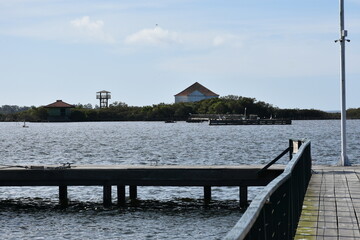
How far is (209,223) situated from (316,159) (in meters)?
30.5

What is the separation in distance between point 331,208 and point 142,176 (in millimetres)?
12947

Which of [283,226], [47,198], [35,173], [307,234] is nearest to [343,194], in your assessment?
[307,234]

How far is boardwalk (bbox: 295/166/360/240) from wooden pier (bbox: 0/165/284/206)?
452cm

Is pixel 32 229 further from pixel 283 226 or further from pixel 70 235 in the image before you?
pixel 283 226

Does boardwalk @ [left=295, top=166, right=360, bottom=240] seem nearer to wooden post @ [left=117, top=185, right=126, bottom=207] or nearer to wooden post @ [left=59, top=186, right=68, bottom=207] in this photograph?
wooden post @ [left=117, top=185, right=126, bottom=207]

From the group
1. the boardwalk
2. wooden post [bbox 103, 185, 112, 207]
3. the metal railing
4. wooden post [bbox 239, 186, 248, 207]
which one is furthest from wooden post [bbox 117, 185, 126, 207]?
the metal railing

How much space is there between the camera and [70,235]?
21859 mm

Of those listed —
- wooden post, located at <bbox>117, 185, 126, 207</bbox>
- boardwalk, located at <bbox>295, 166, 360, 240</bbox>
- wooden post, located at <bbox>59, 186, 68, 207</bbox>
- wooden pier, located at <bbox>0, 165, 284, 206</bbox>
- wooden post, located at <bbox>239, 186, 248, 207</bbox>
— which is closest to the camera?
boardwalk, located at <bbox>295, 166, 360, 240</bbox>

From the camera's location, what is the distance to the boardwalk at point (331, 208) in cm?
1100

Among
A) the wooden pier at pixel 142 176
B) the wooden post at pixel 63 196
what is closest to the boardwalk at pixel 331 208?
the wooden pier at pixel 142 176

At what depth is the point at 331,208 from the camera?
536 inches

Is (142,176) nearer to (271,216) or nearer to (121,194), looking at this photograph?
(121,194)

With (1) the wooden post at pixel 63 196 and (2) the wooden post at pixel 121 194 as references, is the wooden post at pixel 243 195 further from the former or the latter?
(1) the wooden post at pixel 63 196

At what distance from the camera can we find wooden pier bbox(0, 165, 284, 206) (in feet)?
82.6
